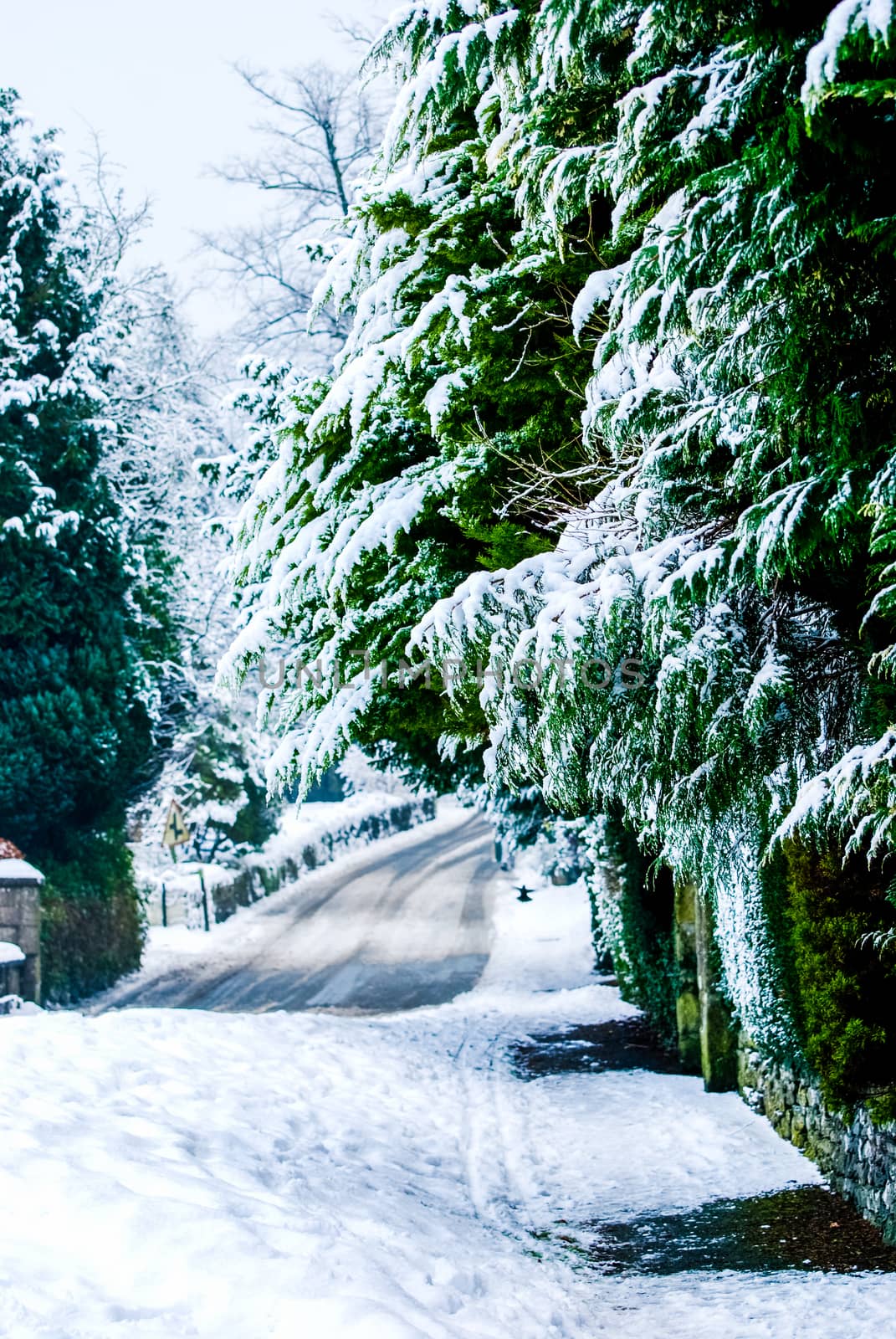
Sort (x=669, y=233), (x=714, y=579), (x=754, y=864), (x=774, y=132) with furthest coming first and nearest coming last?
(x=754, y=864) → (x=714, y=579) → (x=669, y=233) → (x=774, y=132)

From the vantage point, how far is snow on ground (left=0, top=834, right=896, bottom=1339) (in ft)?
13.1

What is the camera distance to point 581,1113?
9609 millimetres

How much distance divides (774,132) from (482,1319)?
437cm

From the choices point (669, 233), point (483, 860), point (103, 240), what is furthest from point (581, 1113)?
point (483, 860)

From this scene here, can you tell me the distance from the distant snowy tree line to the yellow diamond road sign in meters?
15.0

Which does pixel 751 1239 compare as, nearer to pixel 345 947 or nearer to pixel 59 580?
pixel 59 580

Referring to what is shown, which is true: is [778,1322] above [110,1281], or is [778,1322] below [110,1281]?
below

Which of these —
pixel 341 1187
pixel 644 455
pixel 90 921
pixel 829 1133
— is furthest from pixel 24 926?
pixel 644 455

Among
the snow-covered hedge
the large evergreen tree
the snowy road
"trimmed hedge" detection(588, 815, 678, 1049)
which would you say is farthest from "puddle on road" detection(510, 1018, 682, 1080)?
the snow-covered hedge

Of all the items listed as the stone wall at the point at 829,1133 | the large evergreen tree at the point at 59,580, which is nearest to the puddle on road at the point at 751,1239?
the stone wall at the point at 829,1133

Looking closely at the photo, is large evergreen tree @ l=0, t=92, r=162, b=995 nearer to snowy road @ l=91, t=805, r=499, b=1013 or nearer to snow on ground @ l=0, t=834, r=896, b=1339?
snowy road @ l=91, t=805, r=499, b=1013

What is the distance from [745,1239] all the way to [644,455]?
164 inches

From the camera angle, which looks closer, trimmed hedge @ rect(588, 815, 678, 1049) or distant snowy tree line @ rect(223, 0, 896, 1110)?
distant snowy tree line @ rect(223, 0, 896, 1110)

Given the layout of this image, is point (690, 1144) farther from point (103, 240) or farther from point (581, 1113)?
point (103, 240)
